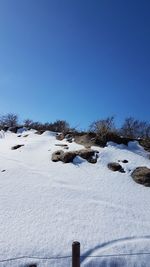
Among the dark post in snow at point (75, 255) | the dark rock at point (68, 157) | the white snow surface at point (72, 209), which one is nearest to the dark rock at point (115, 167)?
the white snow surface at point (72, 209)

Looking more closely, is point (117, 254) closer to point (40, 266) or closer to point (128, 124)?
point (40, 266)

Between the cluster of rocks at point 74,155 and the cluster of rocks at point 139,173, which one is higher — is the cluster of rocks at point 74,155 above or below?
above

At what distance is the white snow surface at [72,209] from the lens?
5.08m

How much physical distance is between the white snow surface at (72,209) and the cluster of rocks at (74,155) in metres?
0.16

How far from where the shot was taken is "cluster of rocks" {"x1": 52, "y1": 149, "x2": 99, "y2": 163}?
29.0ft

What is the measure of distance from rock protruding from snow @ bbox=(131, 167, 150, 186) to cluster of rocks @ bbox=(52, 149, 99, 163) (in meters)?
1.19

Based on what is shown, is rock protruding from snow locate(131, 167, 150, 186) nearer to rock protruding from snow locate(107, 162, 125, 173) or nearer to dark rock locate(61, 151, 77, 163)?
rock protruding from snow locate(107, 162, 125, 173)

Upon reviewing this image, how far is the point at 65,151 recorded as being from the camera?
30.7 feet

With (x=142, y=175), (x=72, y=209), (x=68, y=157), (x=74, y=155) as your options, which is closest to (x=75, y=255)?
(x=72, y=209)

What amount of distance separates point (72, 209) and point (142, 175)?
2.42 meters

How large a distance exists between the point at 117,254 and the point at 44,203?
6.73ft

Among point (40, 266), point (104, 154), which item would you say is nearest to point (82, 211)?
point (40, 266)

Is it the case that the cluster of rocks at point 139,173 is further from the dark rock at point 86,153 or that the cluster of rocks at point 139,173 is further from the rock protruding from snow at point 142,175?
the dark rock at point 86,153

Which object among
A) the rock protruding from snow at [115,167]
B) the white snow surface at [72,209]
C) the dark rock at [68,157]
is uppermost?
the dark rock at [68,157]
